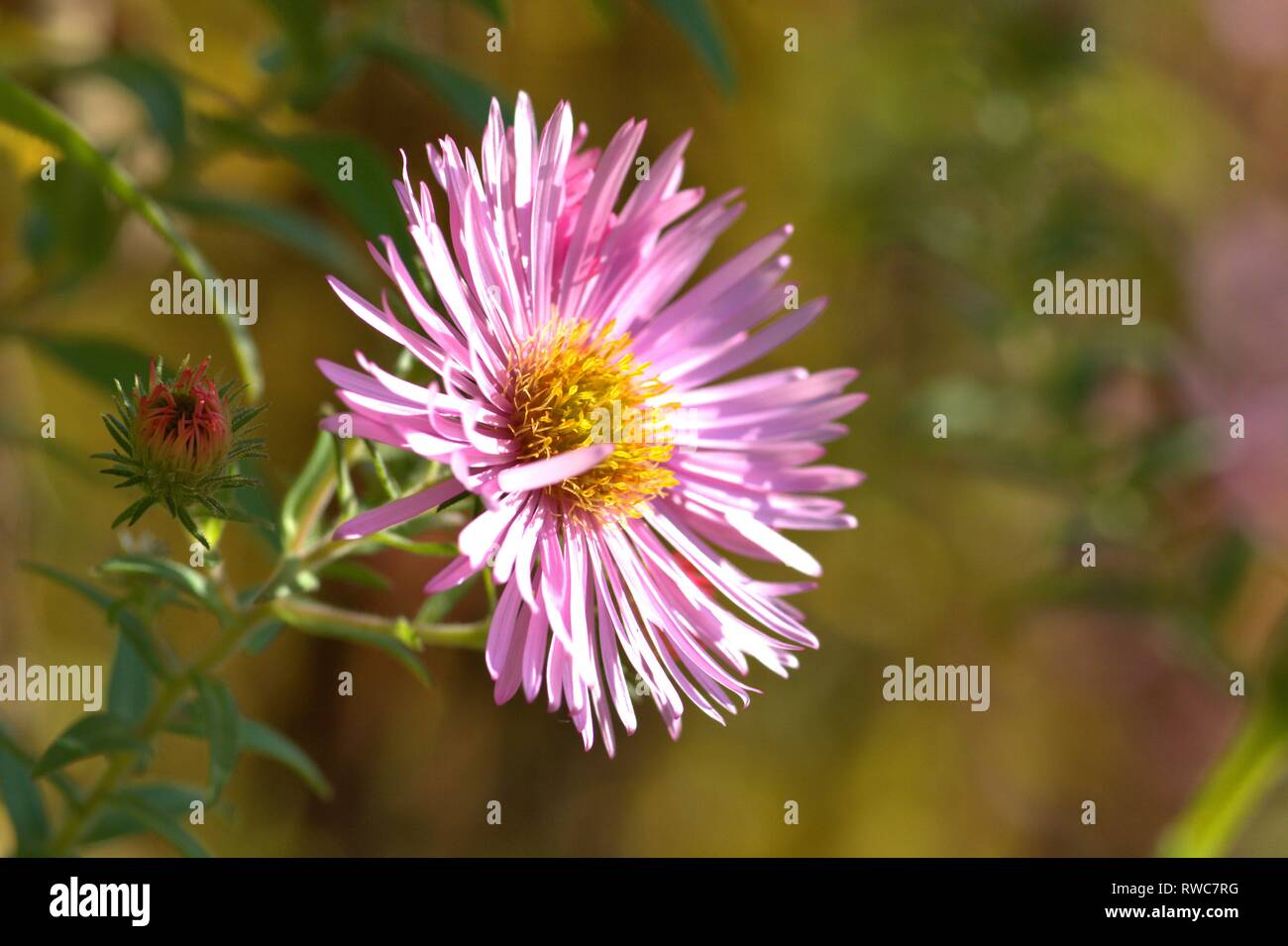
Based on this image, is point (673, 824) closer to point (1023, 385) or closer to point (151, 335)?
point (1023, 385)

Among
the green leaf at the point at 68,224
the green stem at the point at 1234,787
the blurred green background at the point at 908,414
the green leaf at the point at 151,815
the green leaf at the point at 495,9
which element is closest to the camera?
the green leaf at the point at 151,815

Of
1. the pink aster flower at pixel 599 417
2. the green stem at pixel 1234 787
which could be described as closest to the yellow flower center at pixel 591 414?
the pink aster flower at pixel 599 417

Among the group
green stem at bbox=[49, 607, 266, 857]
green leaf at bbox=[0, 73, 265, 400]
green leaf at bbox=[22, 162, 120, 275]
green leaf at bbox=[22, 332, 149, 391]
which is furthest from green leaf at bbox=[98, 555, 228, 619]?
green leaf at bbox=[22, 162, 120, 275]

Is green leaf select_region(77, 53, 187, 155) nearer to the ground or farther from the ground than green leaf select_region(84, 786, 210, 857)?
farther from the ground

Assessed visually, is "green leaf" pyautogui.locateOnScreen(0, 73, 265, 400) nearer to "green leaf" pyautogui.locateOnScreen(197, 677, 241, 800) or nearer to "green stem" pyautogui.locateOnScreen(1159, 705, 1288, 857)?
"green leaf" pyautogui.locateOnScreen(197, 677, 241, 800)

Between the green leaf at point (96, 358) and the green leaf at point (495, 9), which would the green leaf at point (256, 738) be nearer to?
the green leaf at point (96, 358)

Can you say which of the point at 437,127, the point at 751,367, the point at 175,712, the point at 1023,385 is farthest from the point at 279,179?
the point at 175,712

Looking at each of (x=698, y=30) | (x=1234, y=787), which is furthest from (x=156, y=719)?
(x=1234, y=787)
